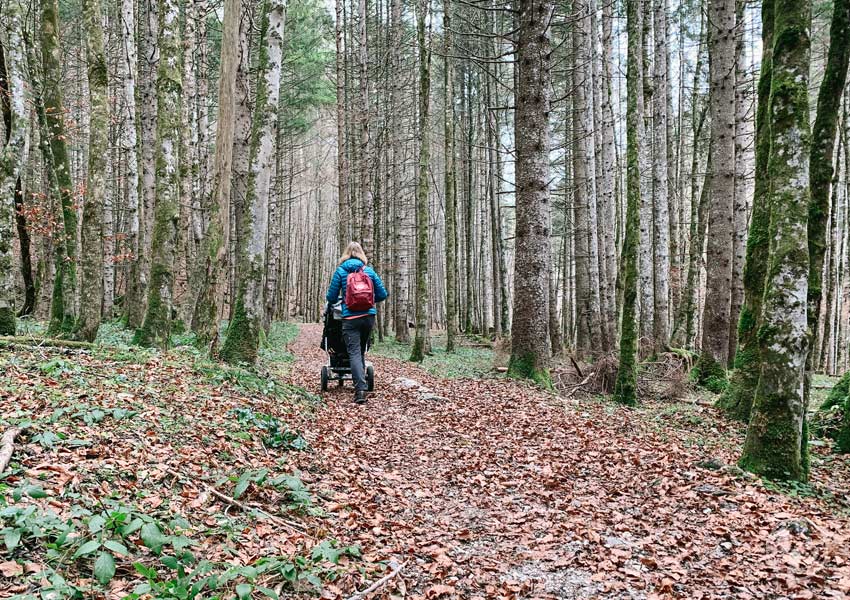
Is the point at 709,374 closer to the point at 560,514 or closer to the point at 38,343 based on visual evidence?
the point at 560,514

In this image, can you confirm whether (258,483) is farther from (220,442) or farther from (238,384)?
(238,384)

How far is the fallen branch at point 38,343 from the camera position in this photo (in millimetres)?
6270

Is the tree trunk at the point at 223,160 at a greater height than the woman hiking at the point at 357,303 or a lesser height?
greater

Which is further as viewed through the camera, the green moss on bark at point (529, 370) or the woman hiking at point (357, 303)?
the green moss on bark at point (529, 370)

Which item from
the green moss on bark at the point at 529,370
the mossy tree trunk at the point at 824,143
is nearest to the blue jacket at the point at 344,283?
the green moss on bark at the point at 529,370

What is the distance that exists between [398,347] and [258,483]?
47.4 ft

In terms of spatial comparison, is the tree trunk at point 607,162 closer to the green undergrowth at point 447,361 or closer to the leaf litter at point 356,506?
the green undergrowth at point 447,361

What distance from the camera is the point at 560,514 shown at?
423 cm

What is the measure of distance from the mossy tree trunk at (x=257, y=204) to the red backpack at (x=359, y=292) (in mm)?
1388

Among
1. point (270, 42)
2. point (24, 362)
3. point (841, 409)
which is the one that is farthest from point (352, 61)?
point (841, 409)

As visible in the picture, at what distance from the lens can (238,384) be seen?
6.77 metres

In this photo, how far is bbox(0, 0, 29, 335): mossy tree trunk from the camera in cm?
671

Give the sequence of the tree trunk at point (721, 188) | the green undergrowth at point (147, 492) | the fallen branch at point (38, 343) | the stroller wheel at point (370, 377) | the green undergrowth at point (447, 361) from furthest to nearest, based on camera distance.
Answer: the green undergrowth at point (447, 361) → the tree trunk at point (721, 188) → the stroller wheel at point (370, 377) → the fallen branch at point (38, 343) → the green undergrowth at point (147, 492)

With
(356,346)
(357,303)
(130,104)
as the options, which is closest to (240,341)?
Answer: (356,346)
